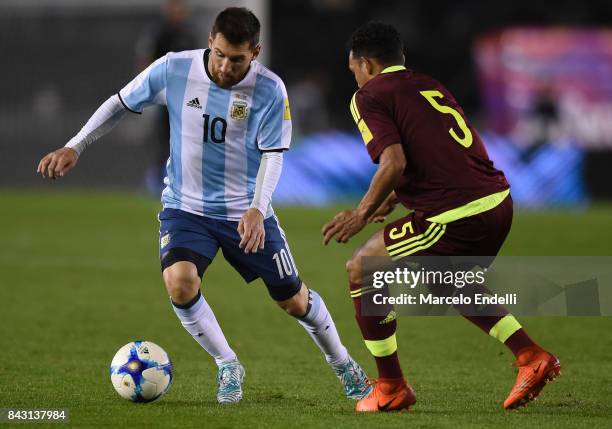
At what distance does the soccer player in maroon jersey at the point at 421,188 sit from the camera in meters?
5.66

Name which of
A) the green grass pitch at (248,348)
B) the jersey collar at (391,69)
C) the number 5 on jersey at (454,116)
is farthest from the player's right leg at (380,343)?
the jersey collar at (391,69)

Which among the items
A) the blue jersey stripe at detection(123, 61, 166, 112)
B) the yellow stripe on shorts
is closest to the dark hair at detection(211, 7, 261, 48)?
the blue jersey stripe at detection(123, 61, 166, 112)

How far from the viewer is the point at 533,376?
5.68m

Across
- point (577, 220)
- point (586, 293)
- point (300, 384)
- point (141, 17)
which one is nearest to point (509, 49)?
point (577, 220)

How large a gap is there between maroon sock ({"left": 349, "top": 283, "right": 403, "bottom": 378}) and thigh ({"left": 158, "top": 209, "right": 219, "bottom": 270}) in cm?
84

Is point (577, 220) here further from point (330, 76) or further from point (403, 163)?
point (403, 163)

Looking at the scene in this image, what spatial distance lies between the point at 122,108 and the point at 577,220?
11.8 metres

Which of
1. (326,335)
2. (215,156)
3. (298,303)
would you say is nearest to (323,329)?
(326,335)

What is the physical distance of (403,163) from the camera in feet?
18.0

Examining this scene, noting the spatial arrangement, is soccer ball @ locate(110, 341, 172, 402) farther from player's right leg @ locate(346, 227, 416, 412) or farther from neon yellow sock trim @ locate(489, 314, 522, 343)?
neon yellow sock trim @ locate(489, 314, 522, 343)

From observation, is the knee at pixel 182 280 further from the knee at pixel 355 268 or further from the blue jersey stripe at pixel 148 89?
the blue jersey stripe at pixel 148 89

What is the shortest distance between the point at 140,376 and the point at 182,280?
1.78 feet

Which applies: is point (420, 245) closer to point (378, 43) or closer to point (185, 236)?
point (378, 43)

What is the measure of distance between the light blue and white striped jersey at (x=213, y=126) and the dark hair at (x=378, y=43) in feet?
1.99
